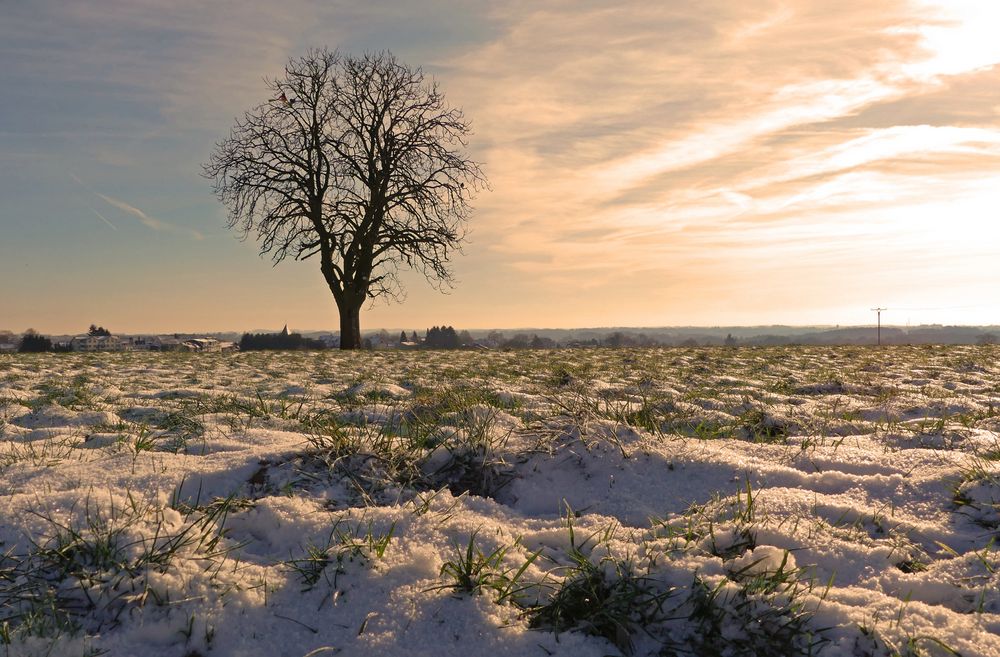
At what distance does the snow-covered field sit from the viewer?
66.8 inches

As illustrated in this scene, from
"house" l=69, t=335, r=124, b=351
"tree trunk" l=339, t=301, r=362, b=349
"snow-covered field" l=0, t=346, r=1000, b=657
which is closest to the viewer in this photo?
"snow-covered field" l=0, t=346, r=1000, b=657

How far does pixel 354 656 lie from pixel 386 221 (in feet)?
71.8

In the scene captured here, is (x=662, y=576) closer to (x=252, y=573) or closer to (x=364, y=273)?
(x=252, y=573)

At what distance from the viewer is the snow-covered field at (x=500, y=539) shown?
66.8 inches

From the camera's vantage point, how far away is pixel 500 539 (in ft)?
7.23

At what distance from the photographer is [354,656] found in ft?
5.31

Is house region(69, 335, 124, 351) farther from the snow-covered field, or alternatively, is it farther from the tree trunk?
the snow-covered field

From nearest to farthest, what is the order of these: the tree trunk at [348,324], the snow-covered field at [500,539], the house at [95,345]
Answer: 1. the snow-covered field at [500,539]
2. the house at [95,345]
3. the tree trunk at [348,324]

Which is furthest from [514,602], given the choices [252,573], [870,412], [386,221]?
[386,221]

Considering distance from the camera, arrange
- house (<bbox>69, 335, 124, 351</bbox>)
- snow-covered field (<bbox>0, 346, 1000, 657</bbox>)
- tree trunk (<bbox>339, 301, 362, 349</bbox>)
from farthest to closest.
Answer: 1. tree trunk (<bbox>339, 301, 362, 349</bbox>)
2. house (<bbox>69, 335, 124, 351</bbox>)
3. snow-covered field (<bbox>0, 346, 1000, 657</bbox>)

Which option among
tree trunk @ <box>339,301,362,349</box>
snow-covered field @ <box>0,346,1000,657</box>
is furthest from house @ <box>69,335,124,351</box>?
snow-covered field @ <box>0,346,1000,657</box>

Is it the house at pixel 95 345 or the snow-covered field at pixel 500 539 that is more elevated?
the house at pixel 95 345

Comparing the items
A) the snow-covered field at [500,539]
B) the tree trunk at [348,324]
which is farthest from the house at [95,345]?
the snow-covered field at [500,539]

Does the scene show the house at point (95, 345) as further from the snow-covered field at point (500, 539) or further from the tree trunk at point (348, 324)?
the snow-covered field at point (500, 539)
